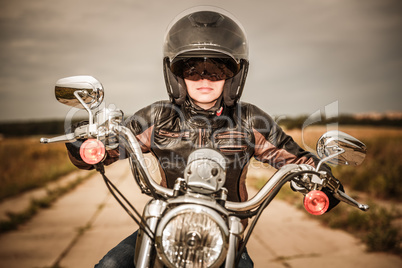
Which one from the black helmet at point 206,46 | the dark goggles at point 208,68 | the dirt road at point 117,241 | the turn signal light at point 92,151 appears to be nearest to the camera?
the turn signal light at point 92,151

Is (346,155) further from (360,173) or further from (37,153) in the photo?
(37,153)

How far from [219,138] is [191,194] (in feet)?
2.31

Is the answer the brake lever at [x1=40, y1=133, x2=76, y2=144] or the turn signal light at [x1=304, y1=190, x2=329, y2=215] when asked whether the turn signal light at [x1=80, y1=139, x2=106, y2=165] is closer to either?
the brake lever at [x1=40, y1=133, x2=76, y2=144]

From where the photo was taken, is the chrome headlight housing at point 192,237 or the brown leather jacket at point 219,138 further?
the brown leather jacket at point 219,138

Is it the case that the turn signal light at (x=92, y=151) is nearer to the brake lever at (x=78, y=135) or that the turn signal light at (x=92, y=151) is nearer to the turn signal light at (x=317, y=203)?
the brake lever at (x=78, y=135)

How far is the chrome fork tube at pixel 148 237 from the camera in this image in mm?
984

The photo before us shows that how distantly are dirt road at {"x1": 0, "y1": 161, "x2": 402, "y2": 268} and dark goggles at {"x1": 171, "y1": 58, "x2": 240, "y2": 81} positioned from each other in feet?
8.92

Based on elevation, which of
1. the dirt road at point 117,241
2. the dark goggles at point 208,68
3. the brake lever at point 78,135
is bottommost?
the dirt road at point 117,241

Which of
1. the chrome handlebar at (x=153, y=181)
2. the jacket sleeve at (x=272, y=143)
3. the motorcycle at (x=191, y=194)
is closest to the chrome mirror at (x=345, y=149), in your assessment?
the motorcycle at (x=191, y=194)

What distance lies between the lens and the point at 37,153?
15141mm

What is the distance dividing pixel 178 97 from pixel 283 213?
14.0ft

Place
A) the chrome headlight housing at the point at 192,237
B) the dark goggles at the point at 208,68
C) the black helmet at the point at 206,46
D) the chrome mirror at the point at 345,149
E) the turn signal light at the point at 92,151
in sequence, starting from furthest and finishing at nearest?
the dark goggles at the point at 208,68 < the black helmet at the point at 206,46 < the chrome mirror at the point at 345,149 < the turn signal light at the point at 92,151 < the chrome headlight housing at the point at 192,237

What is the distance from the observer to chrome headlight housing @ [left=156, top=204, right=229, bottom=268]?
0.91 meters

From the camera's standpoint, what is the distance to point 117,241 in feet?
13.6
